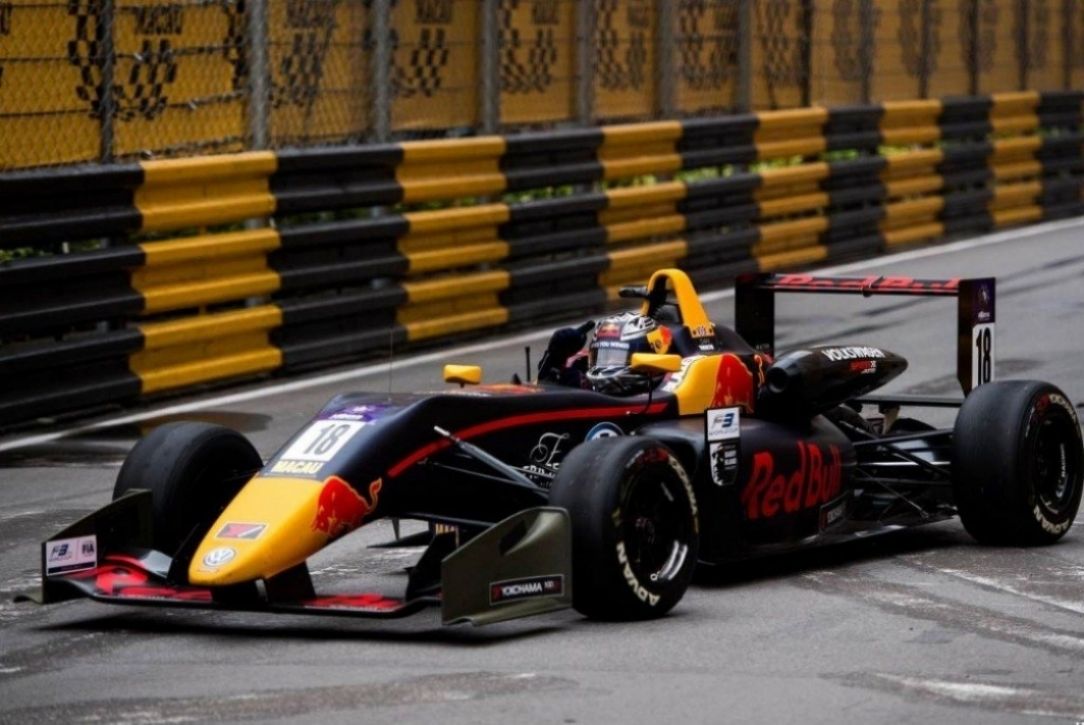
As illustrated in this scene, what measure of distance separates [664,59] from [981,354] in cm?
817

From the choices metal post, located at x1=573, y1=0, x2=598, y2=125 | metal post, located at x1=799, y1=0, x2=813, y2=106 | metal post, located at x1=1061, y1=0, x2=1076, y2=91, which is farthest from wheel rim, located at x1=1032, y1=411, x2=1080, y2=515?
metal post, located at x1=1061, y1=0, x2=1076, y2=91

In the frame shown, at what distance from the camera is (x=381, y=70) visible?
14.1 metres

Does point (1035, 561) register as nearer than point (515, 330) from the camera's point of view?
Yes

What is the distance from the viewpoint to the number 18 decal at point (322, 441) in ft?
23.7

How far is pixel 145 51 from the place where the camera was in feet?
40.3

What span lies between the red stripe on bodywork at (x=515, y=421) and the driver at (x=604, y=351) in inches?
7.7

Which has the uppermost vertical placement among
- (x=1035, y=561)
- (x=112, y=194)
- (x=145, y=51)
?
(x=145, y=51)

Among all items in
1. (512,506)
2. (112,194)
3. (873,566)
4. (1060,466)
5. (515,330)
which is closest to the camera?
(512,506)

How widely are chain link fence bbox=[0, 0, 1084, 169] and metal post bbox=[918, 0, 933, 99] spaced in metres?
0.02

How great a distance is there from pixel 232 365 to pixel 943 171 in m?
9.83

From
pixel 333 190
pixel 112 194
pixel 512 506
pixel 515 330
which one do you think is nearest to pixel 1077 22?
pixel 515 330

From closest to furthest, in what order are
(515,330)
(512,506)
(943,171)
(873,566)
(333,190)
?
(512,506)
(873,566)
(333,190)
(515,330)
(943,171)

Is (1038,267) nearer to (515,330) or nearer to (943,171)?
(943,171)

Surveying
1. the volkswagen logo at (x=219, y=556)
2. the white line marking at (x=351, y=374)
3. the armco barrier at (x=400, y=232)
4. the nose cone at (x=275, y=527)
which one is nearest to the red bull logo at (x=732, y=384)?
Result: the nose cone at (x=275, y=527)
